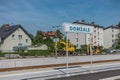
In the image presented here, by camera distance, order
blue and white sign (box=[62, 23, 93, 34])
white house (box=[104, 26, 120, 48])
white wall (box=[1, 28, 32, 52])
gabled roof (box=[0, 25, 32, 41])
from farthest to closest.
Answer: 1. white house (box=[104, 26, 120, 48])
2. gabled roof (box=[0, 25, 32, 41])
3. white wall (box=[1, 28, 32, 52])
4. blue and white sign (box=[62, 23, 93, 34])

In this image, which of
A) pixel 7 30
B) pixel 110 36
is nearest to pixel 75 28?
pixel 7 30

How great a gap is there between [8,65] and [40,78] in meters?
10.6

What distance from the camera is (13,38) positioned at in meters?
78.4

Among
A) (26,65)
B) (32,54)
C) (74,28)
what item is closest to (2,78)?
(74,28)

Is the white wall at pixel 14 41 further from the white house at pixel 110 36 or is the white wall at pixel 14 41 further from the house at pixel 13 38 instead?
the white house at pixel 110 36

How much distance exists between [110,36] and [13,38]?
2080 inches

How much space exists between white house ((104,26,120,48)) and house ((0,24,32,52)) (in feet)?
150

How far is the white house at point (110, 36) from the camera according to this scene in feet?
388

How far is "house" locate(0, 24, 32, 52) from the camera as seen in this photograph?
7506cm

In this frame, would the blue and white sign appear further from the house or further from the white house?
the white house

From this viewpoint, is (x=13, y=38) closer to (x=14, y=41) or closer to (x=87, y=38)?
(x=14, y=41)

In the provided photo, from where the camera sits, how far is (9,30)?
79188 millimetres

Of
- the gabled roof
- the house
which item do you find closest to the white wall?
the house

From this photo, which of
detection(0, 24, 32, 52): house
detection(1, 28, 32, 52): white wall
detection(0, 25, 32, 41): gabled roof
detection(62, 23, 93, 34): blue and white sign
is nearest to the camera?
detection(62, 23, 93, 34): blue and white sign
